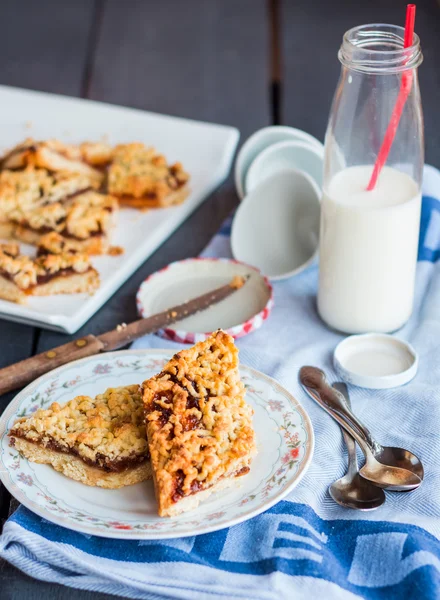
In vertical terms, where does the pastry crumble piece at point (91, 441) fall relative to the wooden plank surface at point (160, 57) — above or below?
above

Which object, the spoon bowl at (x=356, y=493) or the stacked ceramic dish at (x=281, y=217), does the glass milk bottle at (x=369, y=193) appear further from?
the spoon bowl at (x=356, y=493)

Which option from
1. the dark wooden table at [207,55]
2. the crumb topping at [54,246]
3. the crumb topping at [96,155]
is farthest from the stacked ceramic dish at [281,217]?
the crumb topping at [96,155]

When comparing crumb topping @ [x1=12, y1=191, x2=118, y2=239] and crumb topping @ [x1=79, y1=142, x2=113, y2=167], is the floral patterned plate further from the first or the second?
crumb topping @ [x1=79, y1=142, x2=113, y2=167]

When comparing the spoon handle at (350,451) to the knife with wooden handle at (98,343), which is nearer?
the spoon handle at (350,451)

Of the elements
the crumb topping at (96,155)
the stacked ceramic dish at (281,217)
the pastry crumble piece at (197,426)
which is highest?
the pastry crumble piece at (197,426)

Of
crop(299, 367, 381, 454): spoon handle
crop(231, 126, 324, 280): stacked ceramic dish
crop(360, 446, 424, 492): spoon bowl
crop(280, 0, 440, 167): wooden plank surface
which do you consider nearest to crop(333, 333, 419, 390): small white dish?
crop(299, 367, 381, 454): spoon handle

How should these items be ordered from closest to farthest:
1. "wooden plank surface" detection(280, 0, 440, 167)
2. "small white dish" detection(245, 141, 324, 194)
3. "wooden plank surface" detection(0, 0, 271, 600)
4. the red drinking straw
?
the red drinking straw
"small white dish" detection(245, 141, 324, 194)
"wooden plank surface" detection(280, 0, 440, 167)
"wooden plank surface" detection(0, 0, 271, 600)

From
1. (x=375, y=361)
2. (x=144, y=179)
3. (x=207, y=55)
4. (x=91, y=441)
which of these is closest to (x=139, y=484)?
(x=91, y=441)
